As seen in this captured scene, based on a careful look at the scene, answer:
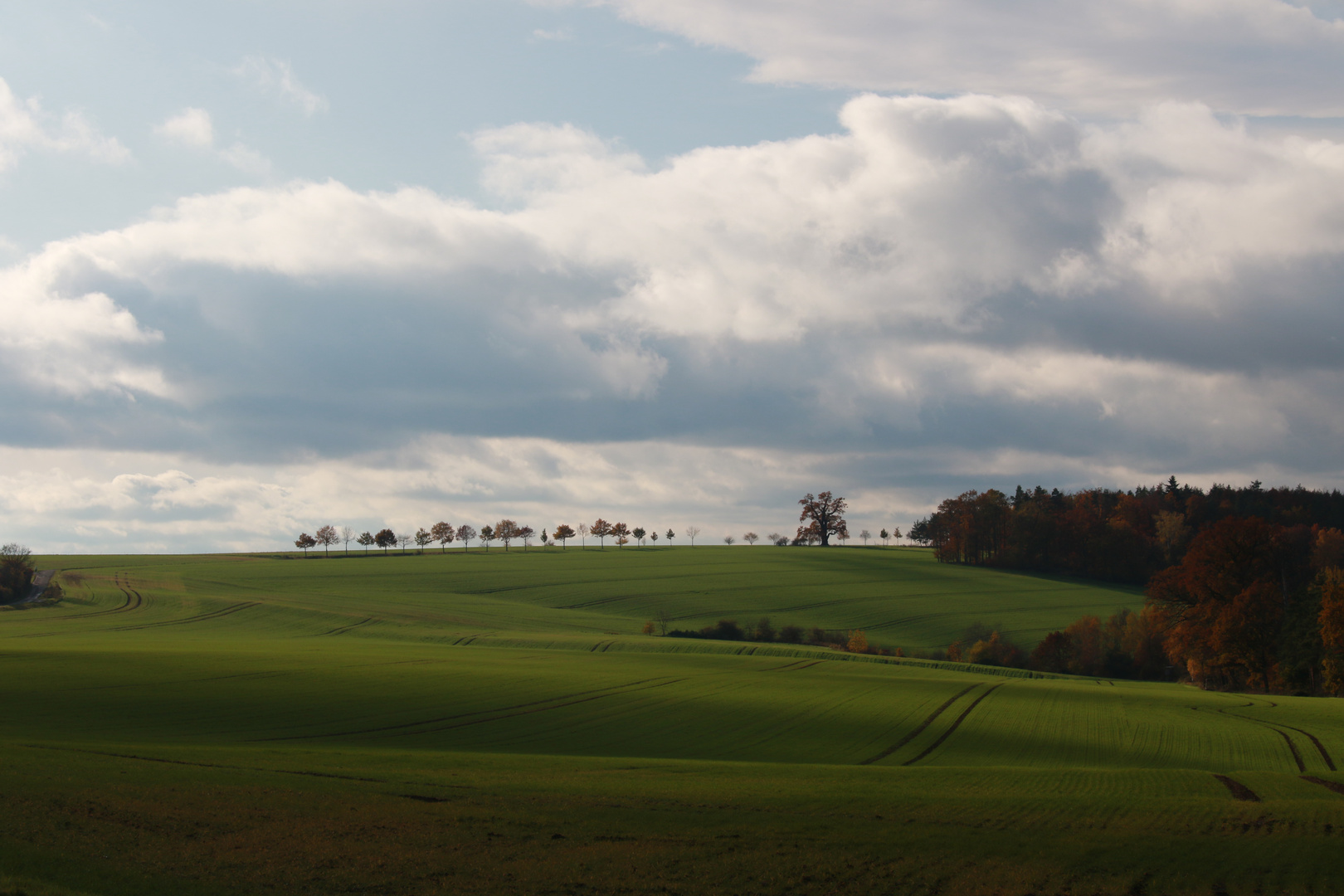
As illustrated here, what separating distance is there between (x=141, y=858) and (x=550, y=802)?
28.4 feet

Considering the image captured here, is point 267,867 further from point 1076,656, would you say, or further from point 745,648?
point 1076,656

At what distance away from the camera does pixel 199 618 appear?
3095 inches

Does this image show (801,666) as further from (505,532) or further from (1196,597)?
(505,532)

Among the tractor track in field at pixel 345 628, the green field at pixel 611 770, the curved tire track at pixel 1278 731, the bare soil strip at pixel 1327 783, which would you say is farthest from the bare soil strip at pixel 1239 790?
the tractor track in field at pixel 345 628

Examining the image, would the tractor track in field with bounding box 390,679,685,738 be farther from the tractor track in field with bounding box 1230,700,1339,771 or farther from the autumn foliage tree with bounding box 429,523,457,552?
the autumn foliage tree with bounding box 429,523,457,552

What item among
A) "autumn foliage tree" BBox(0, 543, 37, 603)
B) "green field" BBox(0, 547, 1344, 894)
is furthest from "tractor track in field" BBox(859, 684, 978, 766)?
"autumn foliage tree" BBox(0, 543, 37, 603)

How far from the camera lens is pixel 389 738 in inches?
1294

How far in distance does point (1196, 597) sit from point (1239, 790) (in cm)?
4298

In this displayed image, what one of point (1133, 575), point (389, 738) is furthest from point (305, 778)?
point (1133, 575)

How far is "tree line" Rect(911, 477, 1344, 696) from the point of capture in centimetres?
5850

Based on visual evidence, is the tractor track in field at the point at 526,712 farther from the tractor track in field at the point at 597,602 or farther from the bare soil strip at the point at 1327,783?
the tractor track in field at the point at 597,602

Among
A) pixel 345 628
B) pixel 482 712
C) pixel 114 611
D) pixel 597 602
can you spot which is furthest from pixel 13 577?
pixel 482 712

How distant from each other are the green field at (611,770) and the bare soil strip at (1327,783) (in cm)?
25

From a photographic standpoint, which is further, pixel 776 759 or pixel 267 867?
pixel 776 759
